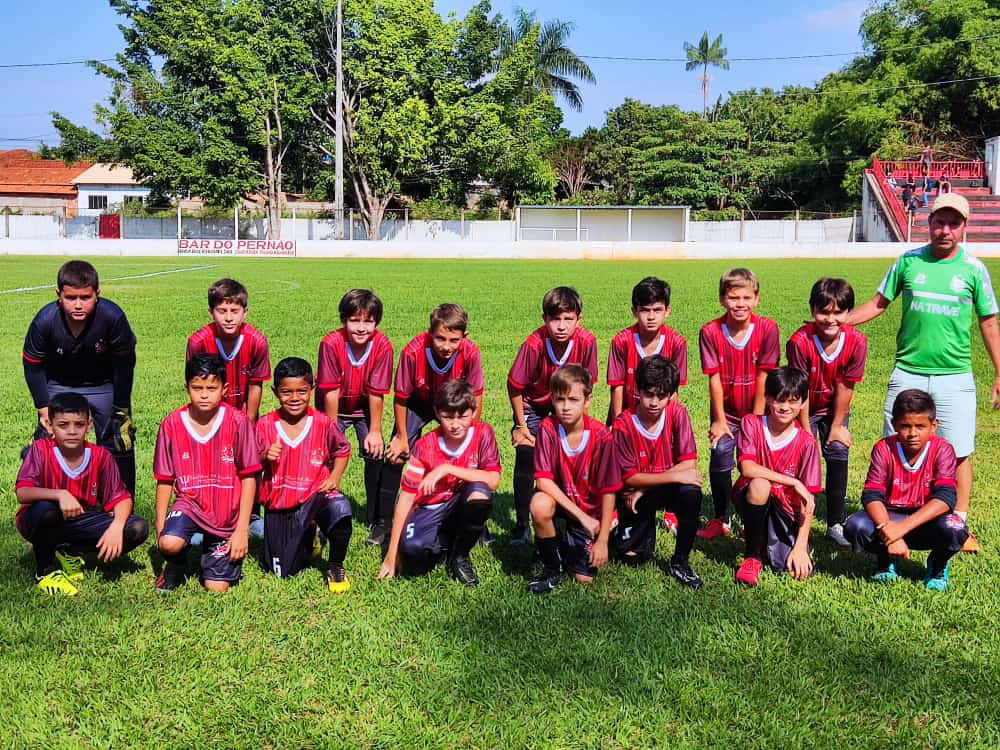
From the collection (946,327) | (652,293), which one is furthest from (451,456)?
(946,327)

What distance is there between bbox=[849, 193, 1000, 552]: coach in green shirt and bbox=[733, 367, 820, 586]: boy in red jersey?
2.14ft

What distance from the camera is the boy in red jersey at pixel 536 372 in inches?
189

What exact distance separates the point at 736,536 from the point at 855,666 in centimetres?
162

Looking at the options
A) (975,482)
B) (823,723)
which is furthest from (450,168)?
(823,723)

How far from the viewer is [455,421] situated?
4207 millimetres

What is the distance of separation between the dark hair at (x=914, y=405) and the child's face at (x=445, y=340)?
85.3 inches

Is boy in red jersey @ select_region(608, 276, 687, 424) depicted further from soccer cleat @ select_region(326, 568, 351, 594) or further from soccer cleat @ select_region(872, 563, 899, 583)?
soccer cleat @ select_region(326, 568, 351, 594)

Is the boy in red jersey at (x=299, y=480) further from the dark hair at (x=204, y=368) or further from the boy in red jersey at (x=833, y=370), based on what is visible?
the boy in red jersey at (x=833, y=370)

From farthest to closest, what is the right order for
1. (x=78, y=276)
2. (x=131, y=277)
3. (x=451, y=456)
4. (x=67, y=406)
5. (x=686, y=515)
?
(x=131, y=277), (x=78, y=276), (x=451, y=456), (x=686, y=515), (x=67, y=406)

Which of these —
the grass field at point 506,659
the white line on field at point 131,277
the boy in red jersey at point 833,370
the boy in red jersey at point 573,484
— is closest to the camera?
the grass field at point 506,659

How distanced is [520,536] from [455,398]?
110cm

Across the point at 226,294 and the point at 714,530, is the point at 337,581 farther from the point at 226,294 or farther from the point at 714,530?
the point at 714,530

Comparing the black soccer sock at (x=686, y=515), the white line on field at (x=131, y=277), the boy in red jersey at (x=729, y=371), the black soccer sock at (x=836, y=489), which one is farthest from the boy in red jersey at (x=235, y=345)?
the white line on field at (x=131, y=277)

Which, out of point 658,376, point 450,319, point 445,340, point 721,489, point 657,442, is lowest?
point 721,489
